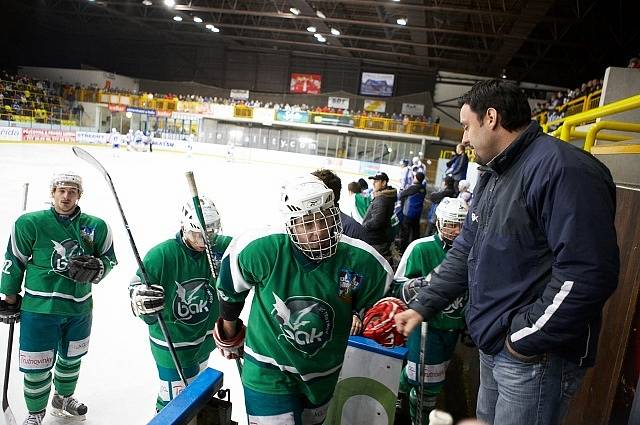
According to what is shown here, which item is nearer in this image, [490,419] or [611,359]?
[490,419]

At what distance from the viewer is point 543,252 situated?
1420 millimetres

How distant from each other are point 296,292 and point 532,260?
2.66 feet

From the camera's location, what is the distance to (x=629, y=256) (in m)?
2.03

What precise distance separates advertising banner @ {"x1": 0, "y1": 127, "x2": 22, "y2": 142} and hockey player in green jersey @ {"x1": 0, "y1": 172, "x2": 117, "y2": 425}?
17551 mm

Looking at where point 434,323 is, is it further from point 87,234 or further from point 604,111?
point 87,234

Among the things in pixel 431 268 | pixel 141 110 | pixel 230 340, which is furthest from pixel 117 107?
pixel 230 340

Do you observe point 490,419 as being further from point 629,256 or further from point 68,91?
point 68,91

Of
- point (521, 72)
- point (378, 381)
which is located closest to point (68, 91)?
point (521, 72)

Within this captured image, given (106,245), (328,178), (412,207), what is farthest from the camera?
(412,207)

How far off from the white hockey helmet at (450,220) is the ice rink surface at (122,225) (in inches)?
44.6

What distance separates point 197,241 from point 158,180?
37.9 ft

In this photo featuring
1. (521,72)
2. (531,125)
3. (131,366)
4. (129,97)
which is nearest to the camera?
(531,125)

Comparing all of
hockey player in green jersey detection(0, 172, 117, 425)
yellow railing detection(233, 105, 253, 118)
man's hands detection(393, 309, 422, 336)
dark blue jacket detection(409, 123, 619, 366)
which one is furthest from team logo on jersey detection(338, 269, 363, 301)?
yellow railing detection(233, 105, 253, 118)

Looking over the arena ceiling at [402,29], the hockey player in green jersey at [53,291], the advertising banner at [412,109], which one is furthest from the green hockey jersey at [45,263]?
the advertising banner at [412,109]
